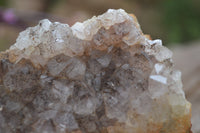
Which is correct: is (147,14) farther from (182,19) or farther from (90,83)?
(90,83)

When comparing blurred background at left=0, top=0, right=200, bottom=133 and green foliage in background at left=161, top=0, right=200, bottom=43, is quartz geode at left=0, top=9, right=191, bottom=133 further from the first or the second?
green foliage in background at left=161, top=0, right=200, bottom=43

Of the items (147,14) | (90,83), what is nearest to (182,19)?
(147,14)

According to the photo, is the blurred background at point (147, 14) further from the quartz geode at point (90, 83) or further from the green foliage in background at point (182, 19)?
the quartz geode at point (90, 83)

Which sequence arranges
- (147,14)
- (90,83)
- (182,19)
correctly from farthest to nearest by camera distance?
(147,14)
(182,19)
(90,83)

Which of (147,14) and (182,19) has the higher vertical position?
(147,14)

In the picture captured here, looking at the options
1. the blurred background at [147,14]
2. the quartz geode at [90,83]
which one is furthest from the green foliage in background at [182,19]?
the quartz geode at [90,83]

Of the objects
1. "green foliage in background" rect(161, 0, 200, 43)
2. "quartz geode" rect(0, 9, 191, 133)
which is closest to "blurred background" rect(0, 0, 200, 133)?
"green foliage in background" rect(161, 0, 200, 43)

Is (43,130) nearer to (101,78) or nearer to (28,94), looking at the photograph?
(28,94)
